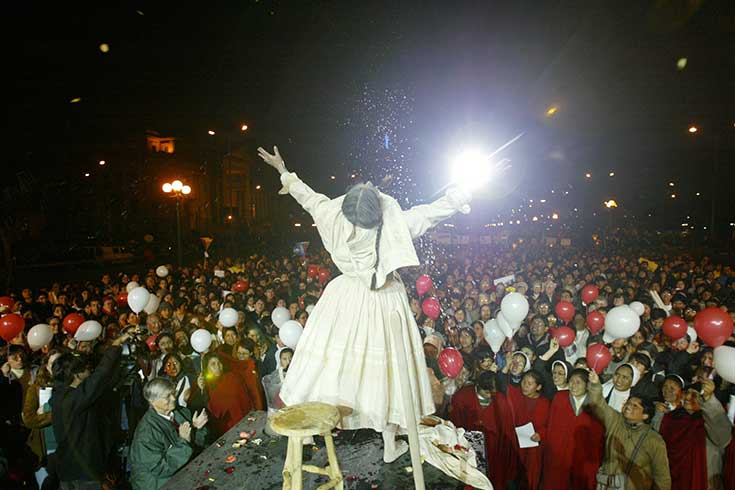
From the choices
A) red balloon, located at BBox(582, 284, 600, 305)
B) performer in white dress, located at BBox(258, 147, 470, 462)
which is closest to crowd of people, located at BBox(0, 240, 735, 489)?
red balloon, located at BBox(582, 284, 600, 305)

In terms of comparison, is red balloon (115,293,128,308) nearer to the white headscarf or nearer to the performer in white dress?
the performer in white dress

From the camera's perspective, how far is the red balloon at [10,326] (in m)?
6.88

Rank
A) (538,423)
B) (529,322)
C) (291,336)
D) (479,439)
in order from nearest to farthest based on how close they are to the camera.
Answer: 1. (479,439)
2. (538,423)
3. (291,336)
4. (529,322)

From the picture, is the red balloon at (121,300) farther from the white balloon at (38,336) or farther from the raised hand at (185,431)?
the raised hand at (185,431)

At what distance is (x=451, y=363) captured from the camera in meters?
5.73

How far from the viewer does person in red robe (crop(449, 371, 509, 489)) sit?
5297 millimetres

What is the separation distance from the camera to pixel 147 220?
820 inches

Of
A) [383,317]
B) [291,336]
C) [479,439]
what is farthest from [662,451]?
[291,336]

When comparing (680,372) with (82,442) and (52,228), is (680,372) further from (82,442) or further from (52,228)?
(52,228)

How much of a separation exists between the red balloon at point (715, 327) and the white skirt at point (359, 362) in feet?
14.6

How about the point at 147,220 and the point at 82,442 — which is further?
the point at 147,220

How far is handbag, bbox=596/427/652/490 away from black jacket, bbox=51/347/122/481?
4673 mm

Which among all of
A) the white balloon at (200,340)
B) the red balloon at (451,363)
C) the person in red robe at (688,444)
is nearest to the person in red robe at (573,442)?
the person in red robe at (688,444)

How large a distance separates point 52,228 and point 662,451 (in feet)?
62.6
